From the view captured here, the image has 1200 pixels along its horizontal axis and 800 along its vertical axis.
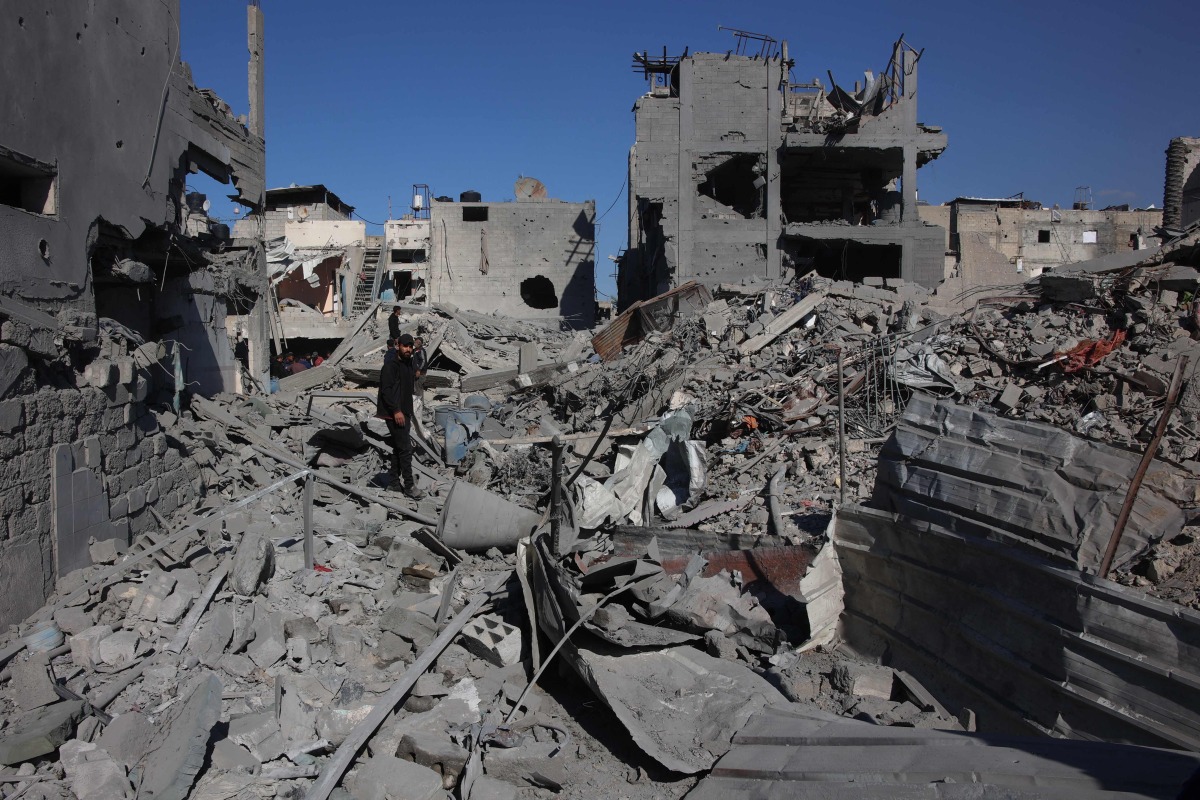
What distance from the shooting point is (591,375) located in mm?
14141

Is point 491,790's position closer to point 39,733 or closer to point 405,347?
point 39,733

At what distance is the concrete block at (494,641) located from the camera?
5.31m

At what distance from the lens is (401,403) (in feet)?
26.6

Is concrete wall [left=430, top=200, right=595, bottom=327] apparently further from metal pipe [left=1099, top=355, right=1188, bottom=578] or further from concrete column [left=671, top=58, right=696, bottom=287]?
metal pipe [left=1099, top=355, right=1188, bottom=578]

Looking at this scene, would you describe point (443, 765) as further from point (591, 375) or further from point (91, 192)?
point (591, 375)

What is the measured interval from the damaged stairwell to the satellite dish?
874 inches

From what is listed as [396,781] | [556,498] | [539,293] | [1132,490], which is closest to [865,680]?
[1132,490]

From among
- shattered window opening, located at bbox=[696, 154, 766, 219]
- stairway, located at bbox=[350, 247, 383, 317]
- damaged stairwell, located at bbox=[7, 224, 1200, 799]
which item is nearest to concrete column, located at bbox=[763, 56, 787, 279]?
shattered window opening, located at bbox=[696, 154, 766, 219]

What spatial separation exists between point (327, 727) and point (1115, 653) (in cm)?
398

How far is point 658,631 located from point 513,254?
2509 centimetres

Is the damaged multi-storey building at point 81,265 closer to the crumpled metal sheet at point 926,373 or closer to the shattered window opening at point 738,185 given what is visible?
the crumpled metal sheet at point 926,373

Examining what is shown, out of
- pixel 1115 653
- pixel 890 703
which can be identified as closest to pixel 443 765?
pixel 890 703

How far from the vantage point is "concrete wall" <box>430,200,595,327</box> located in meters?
28.5

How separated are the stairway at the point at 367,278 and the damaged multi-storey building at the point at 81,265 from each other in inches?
734
